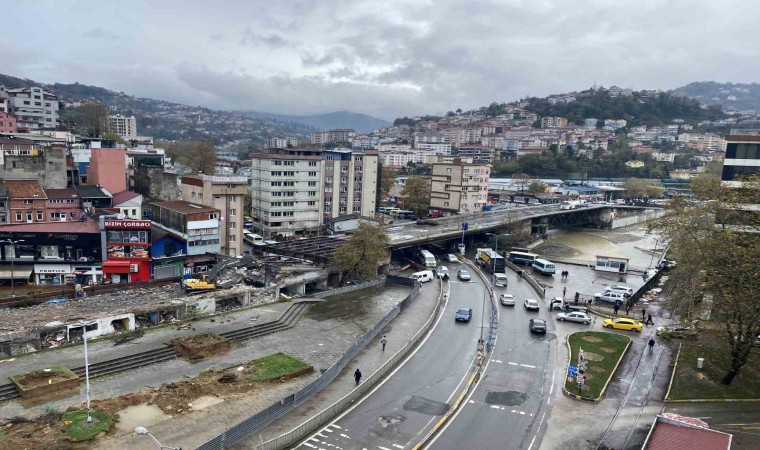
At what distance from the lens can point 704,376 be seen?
1025 inches

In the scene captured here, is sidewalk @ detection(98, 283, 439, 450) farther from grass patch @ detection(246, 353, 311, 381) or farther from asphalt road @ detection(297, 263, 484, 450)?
asphalt road @ detection(297, 263, 484, 450)

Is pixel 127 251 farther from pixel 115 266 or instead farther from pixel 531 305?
pixel 531 305

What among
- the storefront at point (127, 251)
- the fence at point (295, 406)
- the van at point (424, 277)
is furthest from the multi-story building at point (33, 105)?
the fence at point (295, 406)

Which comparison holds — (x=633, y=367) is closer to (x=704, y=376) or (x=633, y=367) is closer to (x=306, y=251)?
(x=704, y=376)

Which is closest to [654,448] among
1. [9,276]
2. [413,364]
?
[413,364]

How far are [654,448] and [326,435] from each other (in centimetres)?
1147

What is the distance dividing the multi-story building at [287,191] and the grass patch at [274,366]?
123 ft

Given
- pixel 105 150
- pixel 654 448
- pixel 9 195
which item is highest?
pixel 105 150

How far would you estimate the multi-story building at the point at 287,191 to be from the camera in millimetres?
62469

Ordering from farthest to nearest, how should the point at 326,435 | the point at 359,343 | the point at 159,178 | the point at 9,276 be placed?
the point at 159,178 → the point at 9,276 → the point at 359,343 → the point at 326,435

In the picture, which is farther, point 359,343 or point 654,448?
point 359,343

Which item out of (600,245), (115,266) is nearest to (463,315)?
(115,266)

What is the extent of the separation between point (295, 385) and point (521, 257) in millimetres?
39899

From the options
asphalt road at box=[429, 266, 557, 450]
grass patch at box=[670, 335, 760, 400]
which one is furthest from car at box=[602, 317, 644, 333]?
asphalt road at box=[429, 266, 557, 450]
